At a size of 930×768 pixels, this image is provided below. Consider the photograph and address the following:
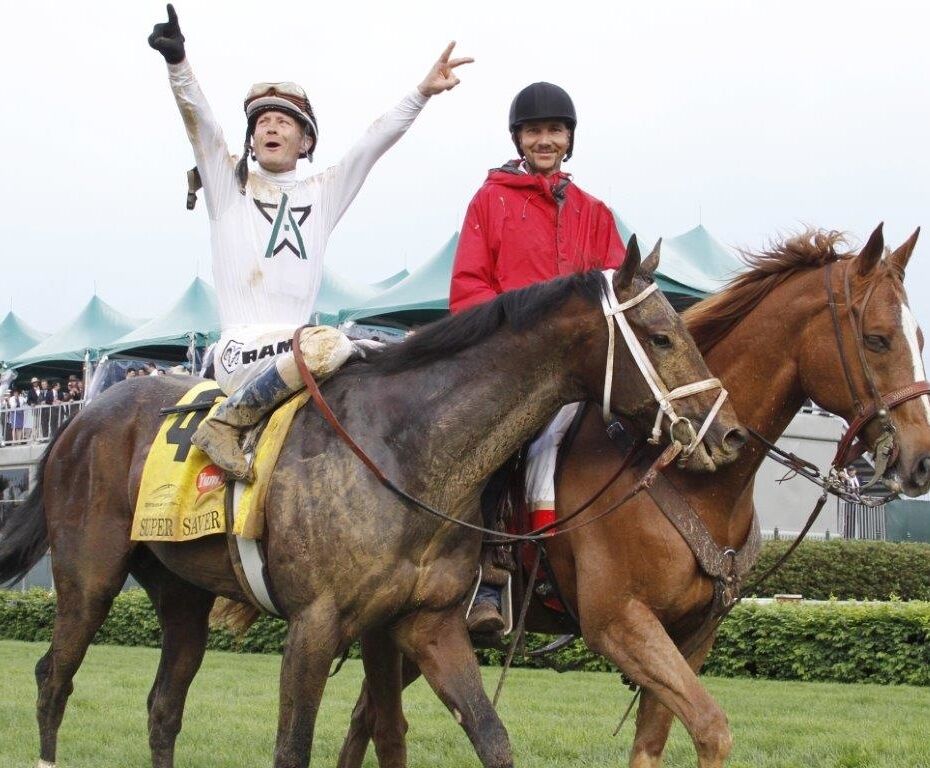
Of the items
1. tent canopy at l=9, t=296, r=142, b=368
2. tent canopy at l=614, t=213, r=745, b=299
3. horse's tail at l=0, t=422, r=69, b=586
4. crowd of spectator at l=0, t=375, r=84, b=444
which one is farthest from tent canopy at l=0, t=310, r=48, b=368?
horse's tail at l=0, t=422, r=69, b=586

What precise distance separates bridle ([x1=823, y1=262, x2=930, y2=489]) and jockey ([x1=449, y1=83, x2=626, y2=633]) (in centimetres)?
112

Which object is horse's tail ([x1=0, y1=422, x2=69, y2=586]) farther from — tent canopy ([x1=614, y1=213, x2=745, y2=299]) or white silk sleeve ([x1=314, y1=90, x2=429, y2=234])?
tent canopy ([x1=614, y1=213, x2=745, y2=299])

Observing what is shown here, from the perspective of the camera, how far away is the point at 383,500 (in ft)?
15.1

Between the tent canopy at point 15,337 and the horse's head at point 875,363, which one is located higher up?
the horse's head at point 875,363

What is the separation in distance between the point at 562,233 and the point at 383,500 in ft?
6.13

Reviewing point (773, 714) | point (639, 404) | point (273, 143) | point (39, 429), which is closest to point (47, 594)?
point (39, 429)

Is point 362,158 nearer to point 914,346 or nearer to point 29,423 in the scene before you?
point 914,346

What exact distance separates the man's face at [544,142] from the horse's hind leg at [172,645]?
2.70 meters

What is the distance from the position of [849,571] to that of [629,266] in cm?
1206

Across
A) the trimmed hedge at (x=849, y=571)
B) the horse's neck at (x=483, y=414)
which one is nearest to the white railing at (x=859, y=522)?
the trimmed hedge at (x=849, y=571)

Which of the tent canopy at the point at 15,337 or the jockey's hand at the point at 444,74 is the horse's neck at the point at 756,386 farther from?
the tent canopy at the point at 15,337

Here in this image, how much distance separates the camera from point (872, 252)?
494cm

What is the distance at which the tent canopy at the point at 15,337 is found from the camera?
36969 millimetres

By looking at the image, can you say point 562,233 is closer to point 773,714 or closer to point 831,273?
point 831,273
